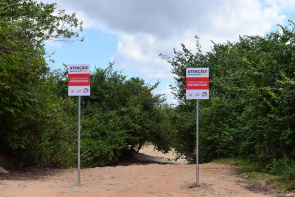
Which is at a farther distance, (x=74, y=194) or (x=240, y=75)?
(x=240, y=75)

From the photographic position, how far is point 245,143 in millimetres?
13578

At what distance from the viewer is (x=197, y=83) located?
31.0 feet

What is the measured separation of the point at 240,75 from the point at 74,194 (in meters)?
7.73

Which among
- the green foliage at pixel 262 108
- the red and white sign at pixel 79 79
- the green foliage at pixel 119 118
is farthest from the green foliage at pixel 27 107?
the green foliage at pixel 262 108

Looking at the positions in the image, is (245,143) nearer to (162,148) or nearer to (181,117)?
(181,117)

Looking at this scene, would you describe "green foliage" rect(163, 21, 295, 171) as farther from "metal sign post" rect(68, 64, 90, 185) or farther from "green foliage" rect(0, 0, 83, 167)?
"green foliage" rect(0, 0, 83, 167)

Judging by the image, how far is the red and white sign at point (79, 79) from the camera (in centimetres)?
962

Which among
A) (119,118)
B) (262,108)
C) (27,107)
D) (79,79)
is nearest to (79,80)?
(79,79)

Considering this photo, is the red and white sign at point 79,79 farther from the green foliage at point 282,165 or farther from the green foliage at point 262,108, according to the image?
the green foliage at point 282,165

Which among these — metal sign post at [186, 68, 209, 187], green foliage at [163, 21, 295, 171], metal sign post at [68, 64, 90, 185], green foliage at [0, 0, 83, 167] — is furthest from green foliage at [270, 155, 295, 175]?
green foliage at [0, 0, 83, 167]

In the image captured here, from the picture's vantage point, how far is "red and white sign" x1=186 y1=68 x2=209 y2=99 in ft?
30.7

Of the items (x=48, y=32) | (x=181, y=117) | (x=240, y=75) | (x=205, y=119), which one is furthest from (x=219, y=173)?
(x=48, y=32)

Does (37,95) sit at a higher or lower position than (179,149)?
higher

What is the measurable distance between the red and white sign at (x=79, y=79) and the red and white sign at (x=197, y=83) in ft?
9.68
